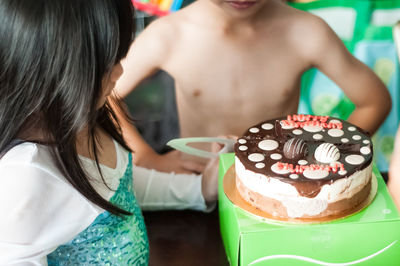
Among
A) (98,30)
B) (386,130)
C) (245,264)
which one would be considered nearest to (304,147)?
(245,264)

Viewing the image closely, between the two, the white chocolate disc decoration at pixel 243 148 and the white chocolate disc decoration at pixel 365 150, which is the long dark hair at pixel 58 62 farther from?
the white chocolate disc decoration at pixel 365 150

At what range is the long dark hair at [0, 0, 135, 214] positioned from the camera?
0.58 metres

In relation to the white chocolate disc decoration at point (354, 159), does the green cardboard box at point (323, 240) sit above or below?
below

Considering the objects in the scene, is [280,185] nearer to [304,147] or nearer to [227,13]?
[304,147]

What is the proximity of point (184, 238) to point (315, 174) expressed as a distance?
318mm

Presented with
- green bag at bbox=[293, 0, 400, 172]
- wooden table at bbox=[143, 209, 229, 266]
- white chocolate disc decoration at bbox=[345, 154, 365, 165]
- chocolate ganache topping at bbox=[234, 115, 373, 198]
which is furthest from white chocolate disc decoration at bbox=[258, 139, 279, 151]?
green bag at bbox=[293, 0, 400, 172]

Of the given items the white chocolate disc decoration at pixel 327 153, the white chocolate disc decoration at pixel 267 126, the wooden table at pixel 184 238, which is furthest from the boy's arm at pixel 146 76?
the white chocolate disc decoration at pixel 327 153

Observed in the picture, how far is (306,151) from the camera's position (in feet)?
2.25

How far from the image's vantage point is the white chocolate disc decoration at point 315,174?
63 centimetres

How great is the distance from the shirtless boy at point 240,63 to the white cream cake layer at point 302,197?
1.12 feet

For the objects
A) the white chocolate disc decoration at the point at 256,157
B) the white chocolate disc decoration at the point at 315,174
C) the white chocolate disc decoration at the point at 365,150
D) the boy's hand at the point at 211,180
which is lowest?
the boy's hand at the point at 211,180

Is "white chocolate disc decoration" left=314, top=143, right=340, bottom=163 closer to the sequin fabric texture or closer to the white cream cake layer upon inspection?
the white cream cake layer

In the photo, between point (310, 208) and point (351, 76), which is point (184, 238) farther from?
point (351, 76)

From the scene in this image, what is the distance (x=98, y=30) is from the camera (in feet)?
2.00
